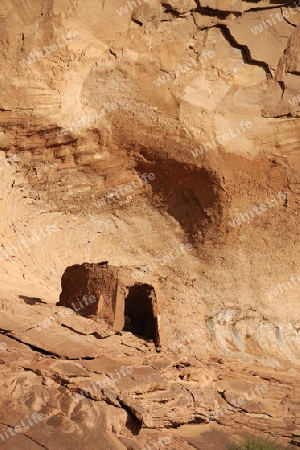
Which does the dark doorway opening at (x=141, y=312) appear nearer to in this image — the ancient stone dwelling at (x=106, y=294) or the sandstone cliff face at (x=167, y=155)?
the ancient stone dwelling at (x=106, y=294)

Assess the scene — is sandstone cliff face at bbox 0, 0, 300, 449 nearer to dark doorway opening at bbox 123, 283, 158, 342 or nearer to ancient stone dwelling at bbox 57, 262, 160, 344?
dark doorway opening at bbox 123, 283, 158, 342

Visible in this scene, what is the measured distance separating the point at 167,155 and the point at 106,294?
24.3 ft

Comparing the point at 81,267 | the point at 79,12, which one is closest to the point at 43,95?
the point at 79,12

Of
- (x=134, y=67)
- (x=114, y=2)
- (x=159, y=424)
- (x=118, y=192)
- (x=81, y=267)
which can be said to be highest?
(x=114, y=2)

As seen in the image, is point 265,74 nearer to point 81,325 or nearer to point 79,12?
point 79,12

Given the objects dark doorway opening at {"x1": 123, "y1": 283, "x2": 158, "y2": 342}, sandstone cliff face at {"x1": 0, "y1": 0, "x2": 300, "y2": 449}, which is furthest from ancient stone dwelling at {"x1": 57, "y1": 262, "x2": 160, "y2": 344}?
sandstone cliff face at {"x1": 0, "y1": 0, "x2": 300, "y2": 449}

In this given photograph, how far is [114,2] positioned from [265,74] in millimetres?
4286

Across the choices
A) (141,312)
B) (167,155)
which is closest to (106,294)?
(141,312)

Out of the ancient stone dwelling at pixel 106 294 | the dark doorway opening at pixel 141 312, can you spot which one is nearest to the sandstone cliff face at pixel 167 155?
the dark doorway opening at pixel 141 312

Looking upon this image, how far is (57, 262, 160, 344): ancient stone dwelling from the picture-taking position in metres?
10.0

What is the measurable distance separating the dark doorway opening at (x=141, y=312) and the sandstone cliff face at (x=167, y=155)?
6.14 ft

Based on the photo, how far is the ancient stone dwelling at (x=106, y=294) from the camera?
1004 cm

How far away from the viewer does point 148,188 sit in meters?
17.4

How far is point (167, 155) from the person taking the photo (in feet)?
55.4
